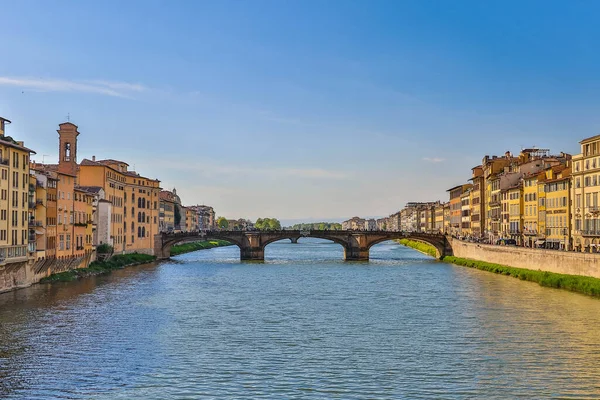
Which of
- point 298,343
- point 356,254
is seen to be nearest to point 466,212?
point 356,254

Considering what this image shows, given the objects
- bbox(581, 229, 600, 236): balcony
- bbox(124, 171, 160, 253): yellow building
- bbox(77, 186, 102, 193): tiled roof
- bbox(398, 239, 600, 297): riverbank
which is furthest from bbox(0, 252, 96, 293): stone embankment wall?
bbox(581, 229, 600, 236): balcony

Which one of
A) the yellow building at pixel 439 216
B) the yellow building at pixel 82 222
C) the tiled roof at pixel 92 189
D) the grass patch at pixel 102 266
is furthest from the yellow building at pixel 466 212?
the yellow building at pixel 82 222

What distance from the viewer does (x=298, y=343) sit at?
32.1m

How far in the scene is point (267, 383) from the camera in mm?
24938

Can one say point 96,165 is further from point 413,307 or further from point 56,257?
point 413,307

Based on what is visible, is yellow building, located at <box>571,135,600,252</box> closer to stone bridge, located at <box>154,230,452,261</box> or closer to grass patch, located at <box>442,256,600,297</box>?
grass patch, located at <box>442,256,600,297</box>

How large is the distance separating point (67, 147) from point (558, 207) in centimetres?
5004

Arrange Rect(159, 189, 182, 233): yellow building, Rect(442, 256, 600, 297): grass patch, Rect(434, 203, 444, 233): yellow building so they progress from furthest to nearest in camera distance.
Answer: Rect(434, 203, 444, 233): yellow building
Rect(159, 189, 182, 233): yellow building
Rect(442, 256, 600, 297): grass patch

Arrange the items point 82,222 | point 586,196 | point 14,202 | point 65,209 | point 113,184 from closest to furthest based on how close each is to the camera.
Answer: point 14,202 → point 586,196 → point 65,209 → point 82,222 → point 113,184

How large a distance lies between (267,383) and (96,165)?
5998 centimetres

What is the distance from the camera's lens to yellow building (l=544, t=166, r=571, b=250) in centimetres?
6619

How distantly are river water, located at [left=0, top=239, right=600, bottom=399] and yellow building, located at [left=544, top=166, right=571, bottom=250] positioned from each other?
1300 cm

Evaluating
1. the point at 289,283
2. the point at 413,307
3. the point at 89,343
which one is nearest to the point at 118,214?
the point at 289,283

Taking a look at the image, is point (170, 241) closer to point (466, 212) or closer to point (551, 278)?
point (466, 212)
